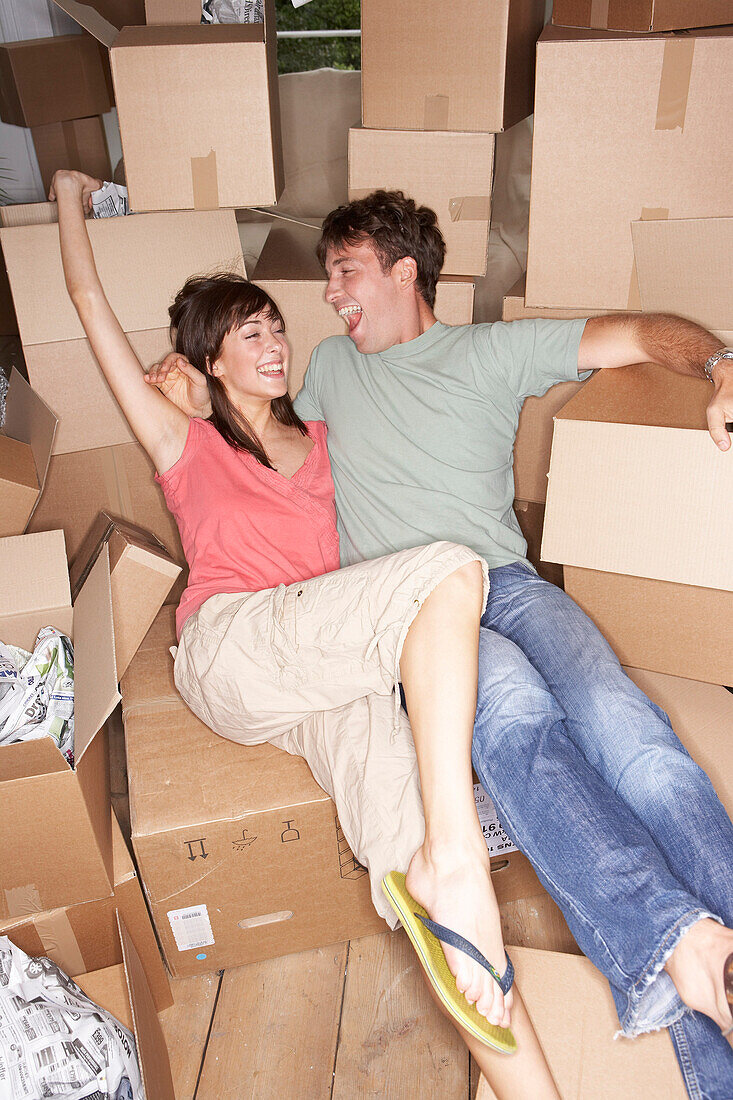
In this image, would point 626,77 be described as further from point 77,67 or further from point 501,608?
point 77,67

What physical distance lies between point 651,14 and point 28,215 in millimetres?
1051

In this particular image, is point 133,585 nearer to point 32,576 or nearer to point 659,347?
point 32,576

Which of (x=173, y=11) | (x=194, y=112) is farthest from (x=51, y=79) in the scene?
(x=194, y=112)

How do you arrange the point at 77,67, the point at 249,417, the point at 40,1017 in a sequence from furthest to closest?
the point at 77,67
the point at 249,417
the point at 40,1017

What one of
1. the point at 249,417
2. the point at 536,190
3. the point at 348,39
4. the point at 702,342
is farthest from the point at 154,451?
the point at 348,39

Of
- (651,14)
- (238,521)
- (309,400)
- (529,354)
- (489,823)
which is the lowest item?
(489,823)

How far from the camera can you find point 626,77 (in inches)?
51.3

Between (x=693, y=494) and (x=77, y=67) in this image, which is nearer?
(x=693, y=494)

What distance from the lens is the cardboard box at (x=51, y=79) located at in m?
1.89

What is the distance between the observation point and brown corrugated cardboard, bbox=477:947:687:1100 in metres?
0.93

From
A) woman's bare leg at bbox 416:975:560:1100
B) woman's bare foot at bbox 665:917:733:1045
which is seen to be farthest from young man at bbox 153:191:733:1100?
woman's bare leg at bbox 416:975:560:1100

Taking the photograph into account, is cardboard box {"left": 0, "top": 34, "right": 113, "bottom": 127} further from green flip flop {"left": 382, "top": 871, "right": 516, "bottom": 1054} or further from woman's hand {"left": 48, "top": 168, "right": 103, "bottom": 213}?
green flip flop {"left": 382, "top": 871, "right": 516, "bottom": 1054}

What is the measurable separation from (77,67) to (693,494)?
1686mm

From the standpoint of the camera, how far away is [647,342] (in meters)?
1.31
